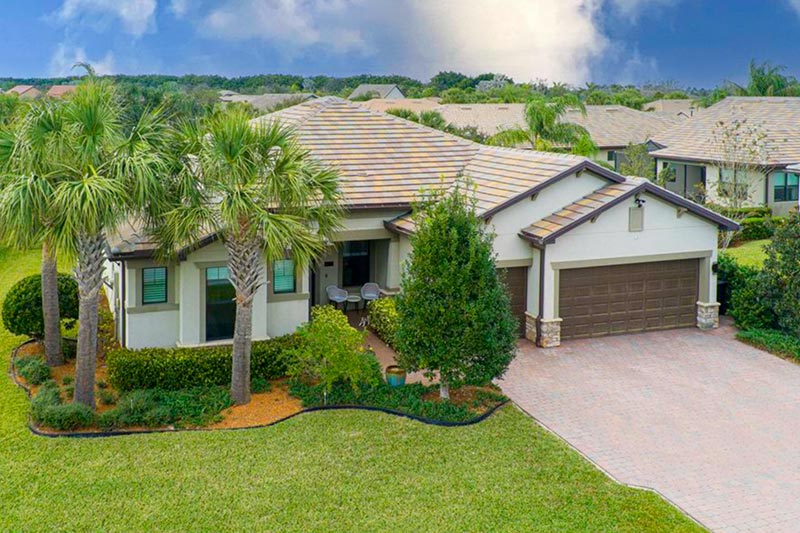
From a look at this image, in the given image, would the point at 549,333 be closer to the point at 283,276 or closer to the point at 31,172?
the point at 283,276

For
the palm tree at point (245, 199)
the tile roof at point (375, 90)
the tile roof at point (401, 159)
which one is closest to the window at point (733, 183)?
the tile roof at point (401, 159)

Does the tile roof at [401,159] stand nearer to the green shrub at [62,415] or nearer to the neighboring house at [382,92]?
the green shrub at [62,415]

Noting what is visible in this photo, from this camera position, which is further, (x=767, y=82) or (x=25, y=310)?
(x=767, y=82)

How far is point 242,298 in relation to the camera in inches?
592

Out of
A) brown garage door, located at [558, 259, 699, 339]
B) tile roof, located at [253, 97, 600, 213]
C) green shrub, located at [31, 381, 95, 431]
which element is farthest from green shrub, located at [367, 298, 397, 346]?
green shrub, located at [31, 381, 95, 431]

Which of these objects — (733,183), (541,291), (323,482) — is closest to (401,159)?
(541,291)

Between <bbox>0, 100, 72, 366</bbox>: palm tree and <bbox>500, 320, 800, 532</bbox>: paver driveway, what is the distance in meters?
9.19

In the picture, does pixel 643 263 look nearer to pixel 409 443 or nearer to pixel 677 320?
pixel 677 320

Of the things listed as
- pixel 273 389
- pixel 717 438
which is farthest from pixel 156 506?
pixel 717 438

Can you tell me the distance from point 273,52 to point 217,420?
13368 centimetres

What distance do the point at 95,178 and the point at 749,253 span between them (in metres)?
23.2

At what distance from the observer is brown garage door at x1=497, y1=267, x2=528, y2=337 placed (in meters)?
19.6

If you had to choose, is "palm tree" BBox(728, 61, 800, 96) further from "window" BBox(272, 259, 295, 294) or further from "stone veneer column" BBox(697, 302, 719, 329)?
"window" BBox(272, 259, 295, 294)

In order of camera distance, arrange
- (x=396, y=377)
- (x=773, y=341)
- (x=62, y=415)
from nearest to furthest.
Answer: (x=62, y=415), (x=396, y=377), (x=773, y=341)
